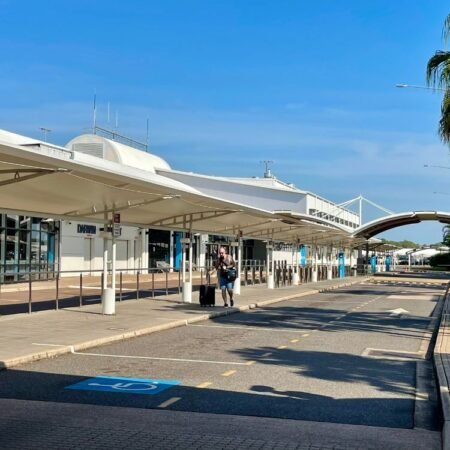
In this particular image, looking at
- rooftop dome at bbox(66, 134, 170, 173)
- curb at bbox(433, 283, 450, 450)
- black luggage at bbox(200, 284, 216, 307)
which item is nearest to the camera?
curb at bbox(433, 283, 450, 450)

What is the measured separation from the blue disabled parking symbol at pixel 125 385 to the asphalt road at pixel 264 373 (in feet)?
0.22

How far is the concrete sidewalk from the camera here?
1102 centimetres

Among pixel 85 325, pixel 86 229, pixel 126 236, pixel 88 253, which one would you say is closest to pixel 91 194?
pixel 85 325

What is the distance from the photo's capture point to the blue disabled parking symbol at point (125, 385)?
8.32 meters

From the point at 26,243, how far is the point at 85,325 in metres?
21.2

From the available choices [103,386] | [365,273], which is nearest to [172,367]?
[103,386]

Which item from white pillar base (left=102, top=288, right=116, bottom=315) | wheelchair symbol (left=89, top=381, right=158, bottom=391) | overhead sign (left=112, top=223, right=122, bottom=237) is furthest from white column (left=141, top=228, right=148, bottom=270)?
wheelchair symbol (left=89, top=381, right=158, bottom=391)

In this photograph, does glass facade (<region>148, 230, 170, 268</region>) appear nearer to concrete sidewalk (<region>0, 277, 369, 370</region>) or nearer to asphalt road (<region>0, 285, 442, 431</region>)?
concrete sidewalk (<region>0, 277, 369, 370</region>)

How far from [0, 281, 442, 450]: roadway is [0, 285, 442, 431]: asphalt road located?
0.6 inches

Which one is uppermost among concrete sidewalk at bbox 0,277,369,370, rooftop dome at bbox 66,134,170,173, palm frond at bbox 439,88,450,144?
rooftop dome at bbox 66,134,170,173

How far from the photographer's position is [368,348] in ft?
41.4

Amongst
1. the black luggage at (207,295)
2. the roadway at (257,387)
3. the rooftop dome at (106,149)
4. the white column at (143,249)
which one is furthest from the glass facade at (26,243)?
the roadway at (257,387)

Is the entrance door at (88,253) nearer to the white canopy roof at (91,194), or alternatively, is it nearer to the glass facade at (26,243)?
the glass facade at (26,243)

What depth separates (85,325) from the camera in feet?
47.9
